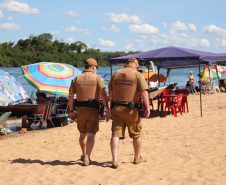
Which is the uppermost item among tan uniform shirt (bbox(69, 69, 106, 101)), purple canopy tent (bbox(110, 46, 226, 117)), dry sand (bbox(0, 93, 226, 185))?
purple canopy tent (bbox(110, 46, 226, 117))

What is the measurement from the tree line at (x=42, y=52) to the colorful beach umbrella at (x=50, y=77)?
5946cm

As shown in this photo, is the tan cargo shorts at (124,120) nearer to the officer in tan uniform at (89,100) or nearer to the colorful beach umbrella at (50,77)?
the officer in tan uniform at (89,100)

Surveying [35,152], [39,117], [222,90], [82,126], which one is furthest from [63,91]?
[222,90]

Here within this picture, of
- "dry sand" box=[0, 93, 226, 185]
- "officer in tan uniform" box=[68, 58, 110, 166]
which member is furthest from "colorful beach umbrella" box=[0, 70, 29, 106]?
"officer in tan uniform" box=[68, 58, 110, 166]

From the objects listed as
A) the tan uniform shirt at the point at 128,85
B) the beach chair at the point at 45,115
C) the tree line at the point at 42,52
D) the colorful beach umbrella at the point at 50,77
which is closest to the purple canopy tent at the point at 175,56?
the colorful beach umbrella at the point at 50,77

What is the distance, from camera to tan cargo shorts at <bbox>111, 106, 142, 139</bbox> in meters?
5.02

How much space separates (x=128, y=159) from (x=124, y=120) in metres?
0.97

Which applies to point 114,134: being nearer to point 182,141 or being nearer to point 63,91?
point 182,141

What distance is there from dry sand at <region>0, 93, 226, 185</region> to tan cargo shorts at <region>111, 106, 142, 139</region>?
53 centimetres

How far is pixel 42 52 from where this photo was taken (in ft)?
264

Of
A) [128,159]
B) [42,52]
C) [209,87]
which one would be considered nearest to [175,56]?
[128,159]

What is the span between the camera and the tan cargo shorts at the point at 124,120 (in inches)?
197

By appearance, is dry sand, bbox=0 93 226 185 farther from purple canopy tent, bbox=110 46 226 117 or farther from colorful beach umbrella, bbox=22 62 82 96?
purple canopy tent, bbox=110 46 226 117

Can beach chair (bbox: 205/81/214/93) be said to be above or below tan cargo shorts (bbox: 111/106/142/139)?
below
